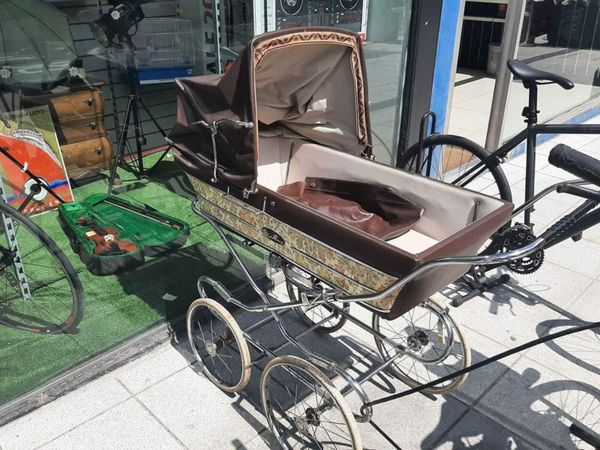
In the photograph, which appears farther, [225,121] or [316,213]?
[225,121]

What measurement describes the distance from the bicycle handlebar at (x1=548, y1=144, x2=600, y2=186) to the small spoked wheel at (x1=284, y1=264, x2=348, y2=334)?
122 cm

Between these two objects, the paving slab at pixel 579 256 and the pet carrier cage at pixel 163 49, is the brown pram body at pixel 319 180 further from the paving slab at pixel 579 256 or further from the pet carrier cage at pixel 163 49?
the paving slab at pixel 579 256

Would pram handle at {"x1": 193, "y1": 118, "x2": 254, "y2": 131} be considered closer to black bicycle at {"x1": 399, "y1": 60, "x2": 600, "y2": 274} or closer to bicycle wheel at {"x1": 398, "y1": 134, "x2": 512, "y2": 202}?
black bicycle at {"x1": 399, "y1": 60, "x2": 600, "y2": 274}

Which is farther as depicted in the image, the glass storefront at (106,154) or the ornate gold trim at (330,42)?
the glass storefront at (106,154)

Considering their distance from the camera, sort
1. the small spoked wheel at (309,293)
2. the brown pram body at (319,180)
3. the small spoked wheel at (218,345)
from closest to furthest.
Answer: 1. the brown pram body at (319,180)
2. the small spoked wheel at (309,293)
3. the small spoked wheel at (218,345)

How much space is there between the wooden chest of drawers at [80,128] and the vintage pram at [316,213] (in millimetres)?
1500

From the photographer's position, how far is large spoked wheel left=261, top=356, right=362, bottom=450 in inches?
98.7

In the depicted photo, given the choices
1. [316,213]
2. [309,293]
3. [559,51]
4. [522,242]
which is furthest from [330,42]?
[559,51]

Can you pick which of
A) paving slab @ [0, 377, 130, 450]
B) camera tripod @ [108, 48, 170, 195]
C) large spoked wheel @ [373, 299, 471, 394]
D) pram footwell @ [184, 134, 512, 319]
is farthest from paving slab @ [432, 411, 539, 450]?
camera tripod @ [108, 48, 170, 195]

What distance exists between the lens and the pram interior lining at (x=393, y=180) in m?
2.73

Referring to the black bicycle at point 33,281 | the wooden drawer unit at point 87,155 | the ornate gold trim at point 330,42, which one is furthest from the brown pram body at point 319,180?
the wooden drawer unit at point 87,155

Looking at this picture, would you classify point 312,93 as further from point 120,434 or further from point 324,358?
point 120,434

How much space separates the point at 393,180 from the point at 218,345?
1.33 m

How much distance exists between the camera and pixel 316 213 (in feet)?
7.95
